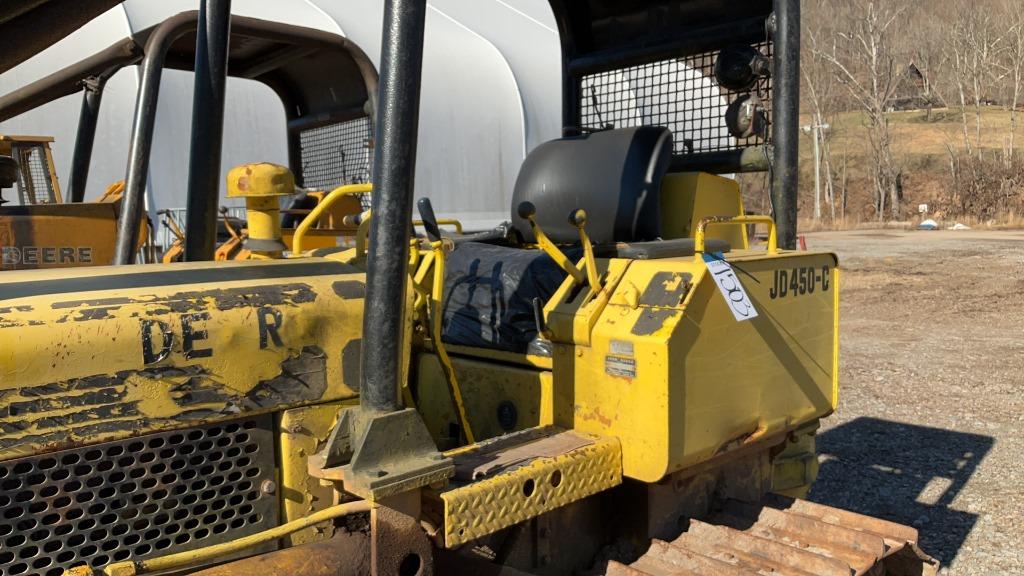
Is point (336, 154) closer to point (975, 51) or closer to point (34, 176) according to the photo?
point (34, 176)

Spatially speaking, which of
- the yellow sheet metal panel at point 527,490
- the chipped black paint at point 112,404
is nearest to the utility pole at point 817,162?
the yellow sheet metal panel at point 527,490

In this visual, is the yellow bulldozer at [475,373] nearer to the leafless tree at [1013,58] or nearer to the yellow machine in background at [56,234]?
the yellow machine in background at [56,234]

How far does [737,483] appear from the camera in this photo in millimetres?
3152

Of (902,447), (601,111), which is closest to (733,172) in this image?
(601,111)

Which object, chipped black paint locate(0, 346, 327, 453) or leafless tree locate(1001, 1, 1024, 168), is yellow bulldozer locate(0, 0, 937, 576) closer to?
chipped black paint locate(0, 346, 327, 453)

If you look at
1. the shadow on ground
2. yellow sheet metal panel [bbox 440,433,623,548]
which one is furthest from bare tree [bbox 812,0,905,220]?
yellow sheet metal panel [bbox 440,433,623,548]

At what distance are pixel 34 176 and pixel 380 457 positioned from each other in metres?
9.91

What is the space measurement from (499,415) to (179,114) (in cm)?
1269

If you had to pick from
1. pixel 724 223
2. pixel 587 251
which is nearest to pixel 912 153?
pixel 724 223

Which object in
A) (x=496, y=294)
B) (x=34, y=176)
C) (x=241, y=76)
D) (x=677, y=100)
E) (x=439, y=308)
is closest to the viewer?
(x=439, y=308)

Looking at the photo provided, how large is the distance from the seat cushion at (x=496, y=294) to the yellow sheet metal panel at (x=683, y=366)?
0.22m

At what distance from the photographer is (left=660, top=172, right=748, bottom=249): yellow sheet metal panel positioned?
353 centimetres

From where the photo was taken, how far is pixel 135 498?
1.96 meters

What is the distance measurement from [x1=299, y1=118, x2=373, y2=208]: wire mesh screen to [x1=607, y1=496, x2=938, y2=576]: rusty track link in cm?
213
